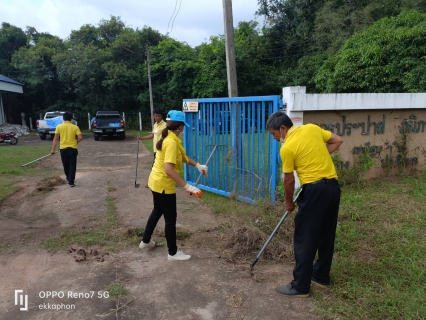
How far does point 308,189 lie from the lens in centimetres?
291

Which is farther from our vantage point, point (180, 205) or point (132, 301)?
point (180, 205)

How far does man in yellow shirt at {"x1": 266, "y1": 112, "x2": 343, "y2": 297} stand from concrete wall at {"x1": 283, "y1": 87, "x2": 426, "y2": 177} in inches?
88.7

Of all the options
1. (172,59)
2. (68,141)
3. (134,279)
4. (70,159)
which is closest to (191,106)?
(68,141)

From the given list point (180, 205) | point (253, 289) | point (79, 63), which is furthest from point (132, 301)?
point (79, 63)

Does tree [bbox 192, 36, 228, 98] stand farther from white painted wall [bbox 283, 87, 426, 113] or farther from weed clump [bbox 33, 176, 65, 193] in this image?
white painted wall [bbox 283, 87, 426, 113]

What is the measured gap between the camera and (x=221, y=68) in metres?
22.6

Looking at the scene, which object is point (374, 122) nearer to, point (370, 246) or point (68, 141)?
point (370, 246)

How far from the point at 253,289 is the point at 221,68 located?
68.0 feet

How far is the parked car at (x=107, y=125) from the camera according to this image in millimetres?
18438

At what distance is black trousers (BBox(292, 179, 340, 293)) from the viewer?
288 cm

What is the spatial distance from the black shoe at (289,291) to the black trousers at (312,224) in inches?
1.5

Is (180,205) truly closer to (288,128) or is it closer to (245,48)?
(288,128)

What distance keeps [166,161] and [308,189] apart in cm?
145

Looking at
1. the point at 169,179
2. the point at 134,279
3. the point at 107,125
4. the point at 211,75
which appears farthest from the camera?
the point at 211,75
